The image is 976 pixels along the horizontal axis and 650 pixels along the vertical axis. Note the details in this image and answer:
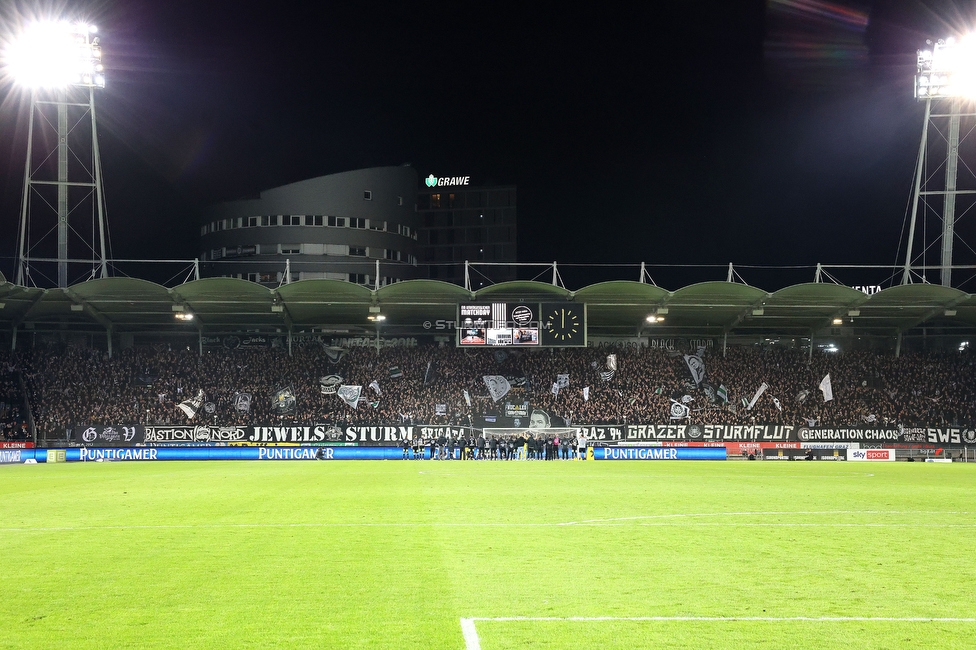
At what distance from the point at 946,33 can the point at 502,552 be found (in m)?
45.6

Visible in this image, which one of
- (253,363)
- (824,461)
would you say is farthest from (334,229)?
(824,461)

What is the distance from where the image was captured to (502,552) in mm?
10906

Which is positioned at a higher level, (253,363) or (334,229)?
(334,229)

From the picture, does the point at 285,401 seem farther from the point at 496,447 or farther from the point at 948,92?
the point at 948,92

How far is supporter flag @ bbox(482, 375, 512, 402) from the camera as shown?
5319cm

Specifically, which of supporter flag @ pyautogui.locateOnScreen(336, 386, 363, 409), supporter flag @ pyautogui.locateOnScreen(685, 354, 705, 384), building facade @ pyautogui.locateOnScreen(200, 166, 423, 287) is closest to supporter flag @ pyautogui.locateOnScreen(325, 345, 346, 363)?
supporter flag @ pyautogui.locateOnScreen(336, 386, 363, 409)

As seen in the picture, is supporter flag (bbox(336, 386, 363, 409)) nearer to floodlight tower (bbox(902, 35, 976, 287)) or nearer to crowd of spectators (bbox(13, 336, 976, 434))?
crowd of spectators (bbox(13, 336, 976, 434))

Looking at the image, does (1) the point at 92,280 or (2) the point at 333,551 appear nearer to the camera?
(2) the point at 333,551

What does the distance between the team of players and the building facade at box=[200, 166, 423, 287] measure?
25.6m

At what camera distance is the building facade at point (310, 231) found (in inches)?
2906

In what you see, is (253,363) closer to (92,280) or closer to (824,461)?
(92,280)

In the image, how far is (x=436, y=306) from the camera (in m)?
51.7

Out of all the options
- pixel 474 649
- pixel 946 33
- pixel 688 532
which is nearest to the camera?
pixel 474 649

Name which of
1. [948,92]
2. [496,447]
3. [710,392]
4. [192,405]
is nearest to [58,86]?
[192,405]
